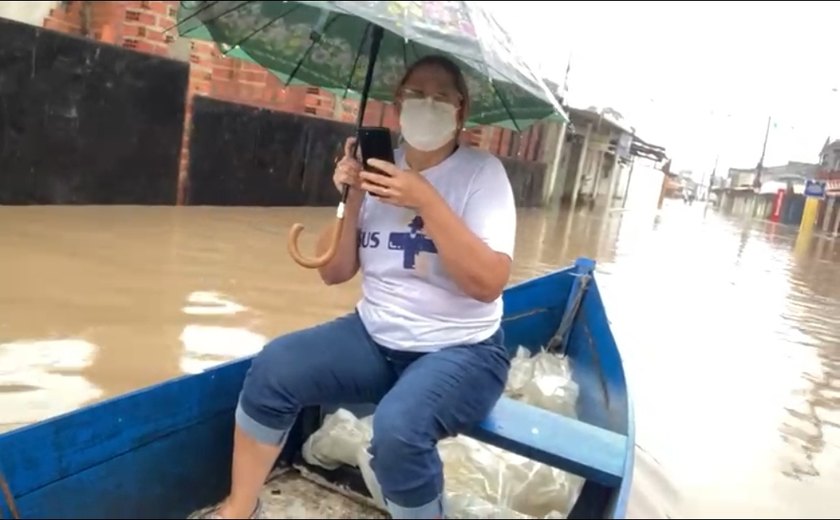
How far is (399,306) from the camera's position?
203cm

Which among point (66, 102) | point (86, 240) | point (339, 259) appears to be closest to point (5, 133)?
point (66, 102)

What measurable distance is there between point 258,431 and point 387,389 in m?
0.33

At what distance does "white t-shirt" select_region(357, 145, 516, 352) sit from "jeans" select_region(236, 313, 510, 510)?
0.13ft

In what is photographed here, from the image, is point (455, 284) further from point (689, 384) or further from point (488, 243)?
point (689, 384)

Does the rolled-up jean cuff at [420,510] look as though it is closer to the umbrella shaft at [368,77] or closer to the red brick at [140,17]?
the umbrella shaft at [368,77]

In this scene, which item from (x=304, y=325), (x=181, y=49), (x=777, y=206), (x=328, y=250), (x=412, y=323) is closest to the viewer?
(x=412, y=323)

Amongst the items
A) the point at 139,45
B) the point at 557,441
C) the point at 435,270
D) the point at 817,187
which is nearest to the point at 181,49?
the point at 139,45

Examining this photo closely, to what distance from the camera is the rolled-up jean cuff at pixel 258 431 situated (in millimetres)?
1872

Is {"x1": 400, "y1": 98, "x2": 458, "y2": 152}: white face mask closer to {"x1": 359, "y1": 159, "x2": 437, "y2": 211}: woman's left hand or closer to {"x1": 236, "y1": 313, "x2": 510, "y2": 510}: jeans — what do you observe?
{"x1": 359, "y1": 159, "x2": 437, "y2": 211}: woman's left hand

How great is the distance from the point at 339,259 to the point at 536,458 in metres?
0.72

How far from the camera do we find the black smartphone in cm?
A: 199

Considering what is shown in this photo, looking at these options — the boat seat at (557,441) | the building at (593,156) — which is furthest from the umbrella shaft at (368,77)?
the building at (593,156)

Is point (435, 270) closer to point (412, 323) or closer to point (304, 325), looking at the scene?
point (412, 323)

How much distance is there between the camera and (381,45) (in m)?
2.54
